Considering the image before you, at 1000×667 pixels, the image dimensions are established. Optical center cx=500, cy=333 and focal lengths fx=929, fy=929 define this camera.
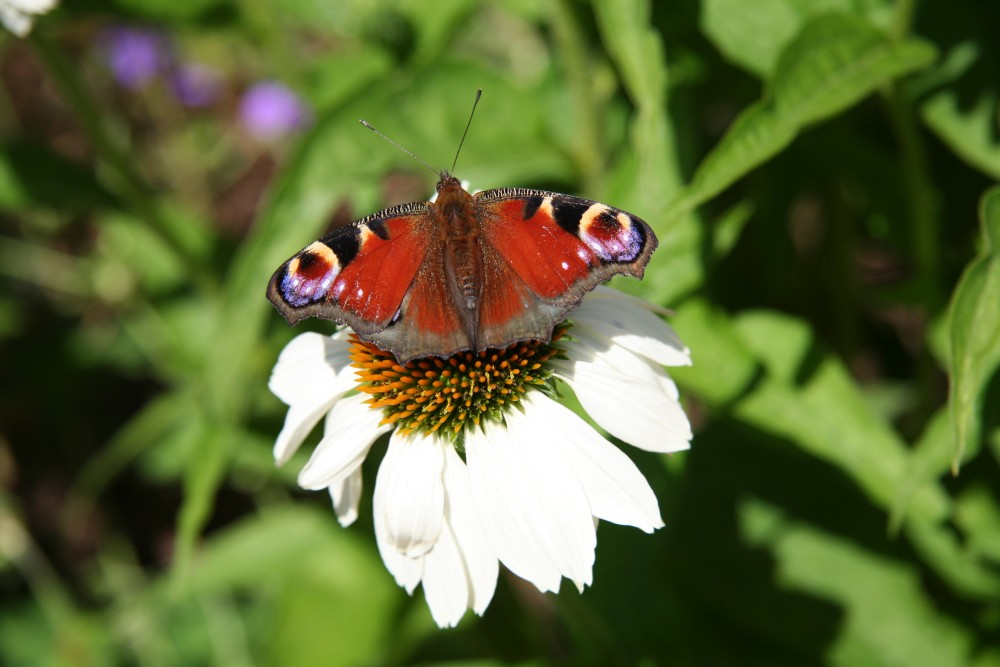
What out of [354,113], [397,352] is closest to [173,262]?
[354,113]

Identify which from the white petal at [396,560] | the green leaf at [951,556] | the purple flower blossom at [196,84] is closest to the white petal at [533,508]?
the white petal at [396,560]

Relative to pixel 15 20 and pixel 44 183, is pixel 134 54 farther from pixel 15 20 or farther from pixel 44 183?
pixel 15 20

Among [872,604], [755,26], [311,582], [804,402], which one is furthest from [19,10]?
[872,604]

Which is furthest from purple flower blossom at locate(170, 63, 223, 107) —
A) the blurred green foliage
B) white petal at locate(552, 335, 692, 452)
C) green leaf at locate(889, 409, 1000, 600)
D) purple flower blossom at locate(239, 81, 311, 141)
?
green leaf at locate(889, 409, 1000, 600)

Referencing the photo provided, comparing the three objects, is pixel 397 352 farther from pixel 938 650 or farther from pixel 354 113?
pixel 938 650

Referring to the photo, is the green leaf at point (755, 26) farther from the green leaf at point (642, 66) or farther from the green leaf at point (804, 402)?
the green leaf at point (804, 402)

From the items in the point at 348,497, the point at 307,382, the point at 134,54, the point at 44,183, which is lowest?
the point at 134,54

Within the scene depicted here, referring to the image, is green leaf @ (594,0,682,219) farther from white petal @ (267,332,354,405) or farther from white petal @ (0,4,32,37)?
white petal @ (0,4,32,37)
